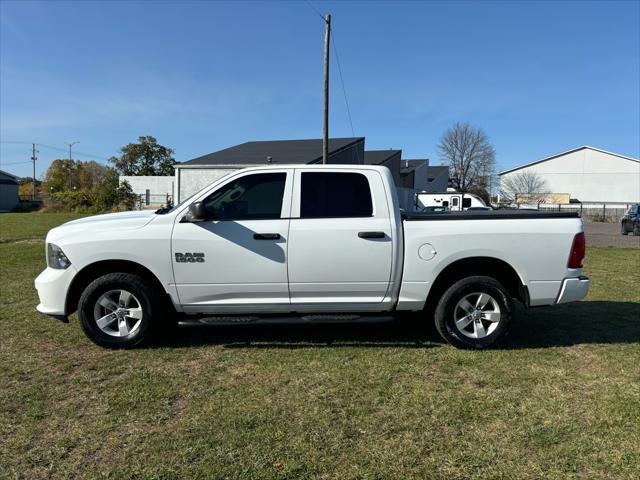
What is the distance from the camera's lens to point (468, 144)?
74.0 meters

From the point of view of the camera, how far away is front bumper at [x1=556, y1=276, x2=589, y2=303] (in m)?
4.93

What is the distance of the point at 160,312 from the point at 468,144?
75.1m

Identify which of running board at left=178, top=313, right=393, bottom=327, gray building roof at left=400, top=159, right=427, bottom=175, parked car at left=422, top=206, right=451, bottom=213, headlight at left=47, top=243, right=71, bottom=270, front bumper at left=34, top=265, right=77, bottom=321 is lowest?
running board at left=178, top=313, right=393, bottom=327

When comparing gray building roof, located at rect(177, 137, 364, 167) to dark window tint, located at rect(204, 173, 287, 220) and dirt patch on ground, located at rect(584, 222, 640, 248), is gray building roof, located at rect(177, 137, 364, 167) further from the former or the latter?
dark window tint, located at rect(204, 173, 287, 220)

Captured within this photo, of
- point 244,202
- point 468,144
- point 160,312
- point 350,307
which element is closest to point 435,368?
point 350,307

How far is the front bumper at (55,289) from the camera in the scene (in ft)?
15.8

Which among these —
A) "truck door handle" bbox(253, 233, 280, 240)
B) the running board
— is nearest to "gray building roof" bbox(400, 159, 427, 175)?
the running board

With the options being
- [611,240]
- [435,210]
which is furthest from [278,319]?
[611,240]

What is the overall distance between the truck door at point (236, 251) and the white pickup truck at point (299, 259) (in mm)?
11

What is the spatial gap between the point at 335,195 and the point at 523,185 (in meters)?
75.2

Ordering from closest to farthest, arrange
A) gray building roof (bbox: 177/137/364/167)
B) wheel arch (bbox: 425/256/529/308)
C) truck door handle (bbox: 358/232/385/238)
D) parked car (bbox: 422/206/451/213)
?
truck door handle (bbox: 358/232/385/238) < wheel arch (bbox: 425/256/529/308) < parked car (bbox: 422/206/451/213) < gray building roof (bbox: 177/137/364/167)

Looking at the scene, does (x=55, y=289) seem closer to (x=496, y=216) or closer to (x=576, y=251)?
(x=496, y=216)

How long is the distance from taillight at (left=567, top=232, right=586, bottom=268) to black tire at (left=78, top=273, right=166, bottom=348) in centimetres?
430

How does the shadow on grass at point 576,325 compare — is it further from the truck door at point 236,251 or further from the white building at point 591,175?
the white building at point 591,175
